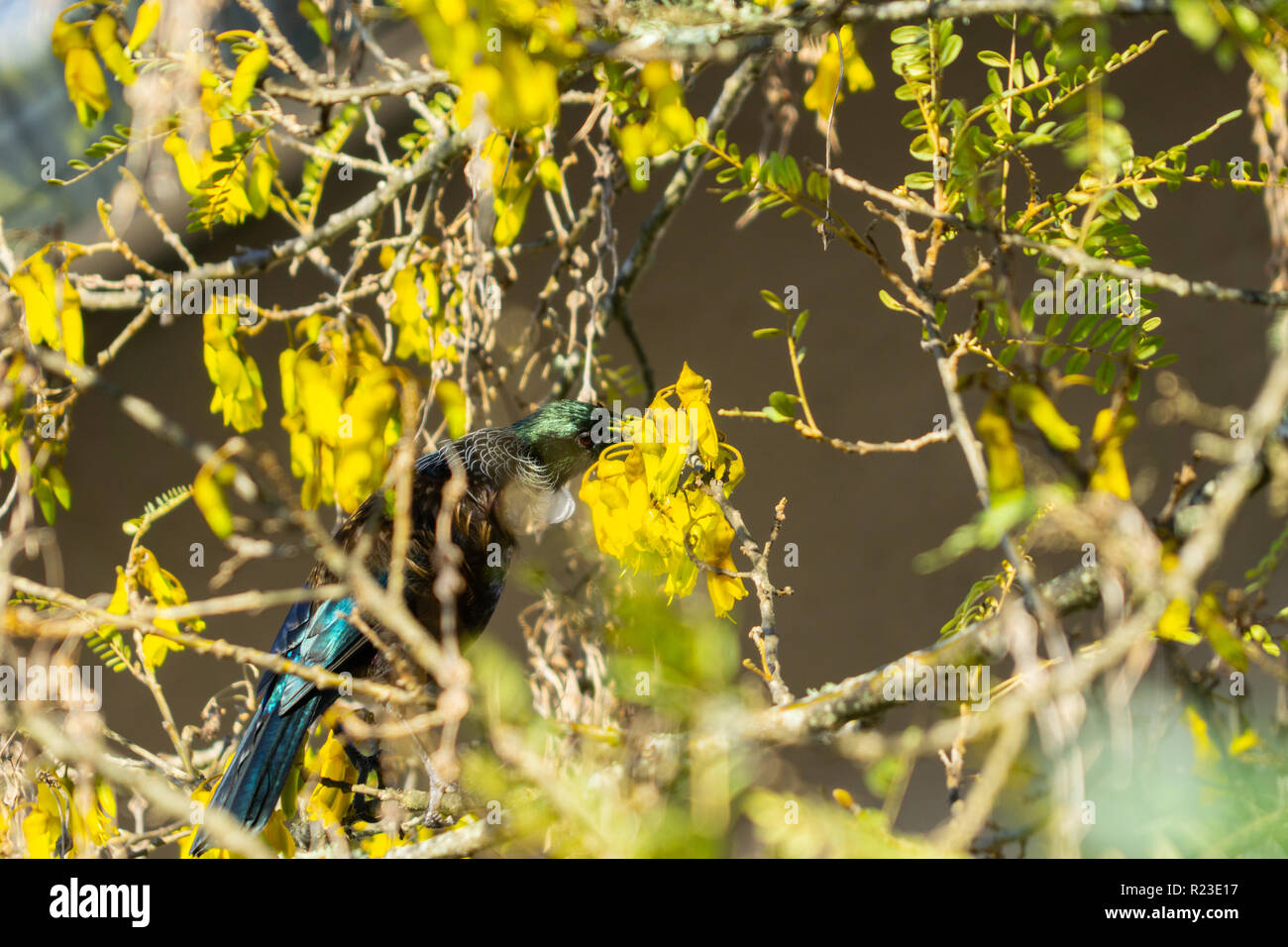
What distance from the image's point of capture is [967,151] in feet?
3.08

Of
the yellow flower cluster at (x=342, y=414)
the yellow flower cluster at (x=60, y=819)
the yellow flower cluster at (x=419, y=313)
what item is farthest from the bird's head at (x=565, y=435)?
the yellow flower cluster at (x=60, y=819)

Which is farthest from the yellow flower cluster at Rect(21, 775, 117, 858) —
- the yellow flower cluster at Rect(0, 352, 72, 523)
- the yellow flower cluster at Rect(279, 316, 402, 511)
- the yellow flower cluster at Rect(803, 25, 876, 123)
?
the yellow flower cluster at Rect(803, 25, 876, 123)

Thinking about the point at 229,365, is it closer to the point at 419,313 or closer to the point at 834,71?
the point at 419,313

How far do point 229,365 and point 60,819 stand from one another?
0.70 metres

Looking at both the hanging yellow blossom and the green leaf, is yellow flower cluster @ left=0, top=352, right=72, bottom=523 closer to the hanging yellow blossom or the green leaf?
the green leaf

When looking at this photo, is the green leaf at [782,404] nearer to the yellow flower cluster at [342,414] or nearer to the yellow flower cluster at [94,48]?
the yellow flower cluster at [342,414]

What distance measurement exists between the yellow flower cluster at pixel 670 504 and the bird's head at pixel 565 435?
0.60 m

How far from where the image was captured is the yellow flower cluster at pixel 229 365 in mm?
1248

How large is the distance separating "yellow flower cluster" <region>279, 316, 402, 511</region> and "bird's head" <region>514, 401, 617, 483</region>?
0.49 metres

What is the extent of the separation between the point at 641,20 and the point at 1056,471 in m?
0.62

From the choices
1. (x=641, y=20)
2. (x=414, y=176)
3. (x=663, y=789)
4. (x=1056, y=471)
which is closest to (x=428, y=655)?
(x=663, y=789)

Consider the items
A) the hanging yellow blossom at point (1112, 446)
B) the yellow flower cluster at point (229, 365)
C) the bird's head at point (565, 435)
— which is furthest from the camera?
the bird's head at point (565, 435)

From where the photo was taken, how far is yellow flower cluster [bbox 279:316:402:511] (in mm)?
1147

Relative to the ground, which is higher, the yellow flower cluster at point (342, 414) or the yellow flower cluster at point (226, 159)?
the yellow flower cluster at point (226, 159)
